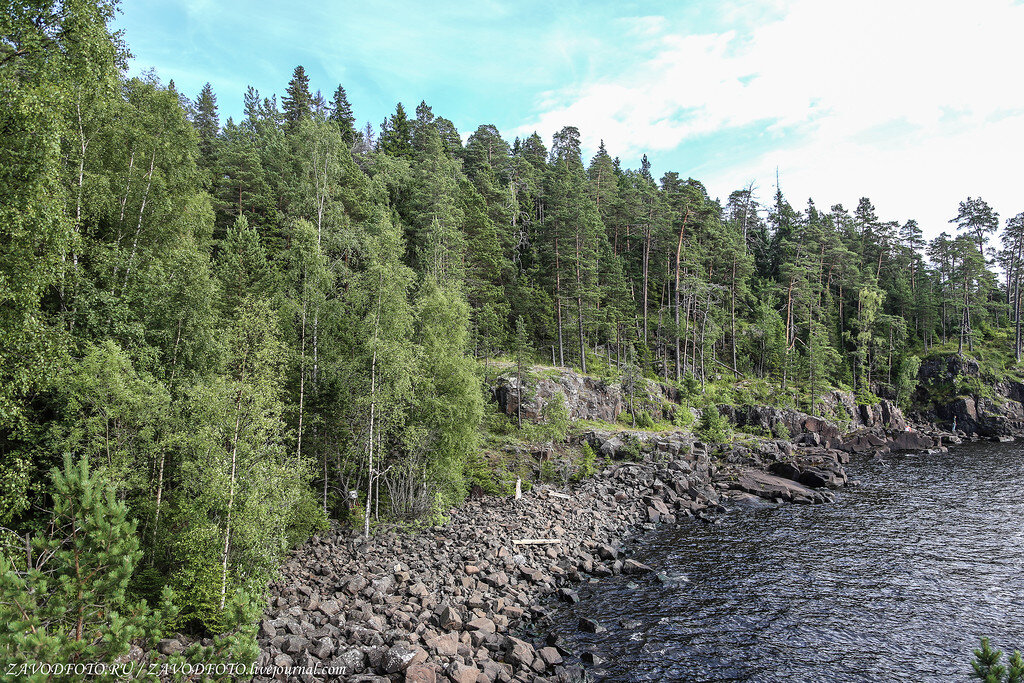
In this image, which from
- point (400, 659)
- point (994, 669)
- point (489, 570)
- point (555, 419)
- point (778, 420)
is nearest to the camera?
point (994, 669)

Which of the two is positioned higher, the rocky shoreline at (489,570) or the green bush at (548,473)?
the green bush at (548,473)

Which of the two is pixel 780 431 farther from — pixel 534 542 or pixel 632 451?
pixel 534 542

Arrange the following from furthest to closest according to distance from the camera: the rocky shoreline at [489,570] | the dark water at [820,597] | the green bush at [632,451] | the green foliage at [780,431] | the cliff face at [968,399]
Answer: the cliff face at [968,399] < the green foliage at [780,431] < the green bush at [632,451] < the dark water at [820,597] < the rocky shoreline at [489,570]

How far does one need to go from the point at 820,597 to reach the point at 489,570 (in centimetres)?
1374

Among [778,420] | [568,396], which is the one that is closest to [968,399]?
[778,420]

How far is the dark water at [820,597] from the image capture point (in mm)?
15203

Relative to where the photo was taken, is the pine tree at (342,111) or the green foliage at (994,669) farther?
the pine tree at (342,111)

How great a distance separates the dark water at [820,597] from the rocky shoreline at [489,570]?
1.76m

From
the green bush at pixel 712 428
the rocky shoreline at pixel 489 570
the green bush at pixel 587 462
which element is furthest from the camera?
the green bush at pixel 712 428

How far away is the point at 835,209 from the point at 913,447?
45279mm

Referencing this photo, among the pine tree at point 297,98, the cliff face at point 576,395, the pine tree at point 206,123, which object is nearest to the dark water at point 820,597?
the cliff face at point 576,395

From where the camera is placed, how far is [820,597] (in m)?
19.3

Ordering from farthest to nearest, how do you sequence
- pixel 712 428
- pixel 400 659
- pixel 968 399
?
1. pixel 968 399
2. pixel 712 428
3. pixel 400 659

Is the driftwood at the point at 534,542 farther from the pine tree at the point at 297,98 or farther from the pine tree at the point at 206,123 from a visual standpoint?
the pine tree at the point at 297,98
